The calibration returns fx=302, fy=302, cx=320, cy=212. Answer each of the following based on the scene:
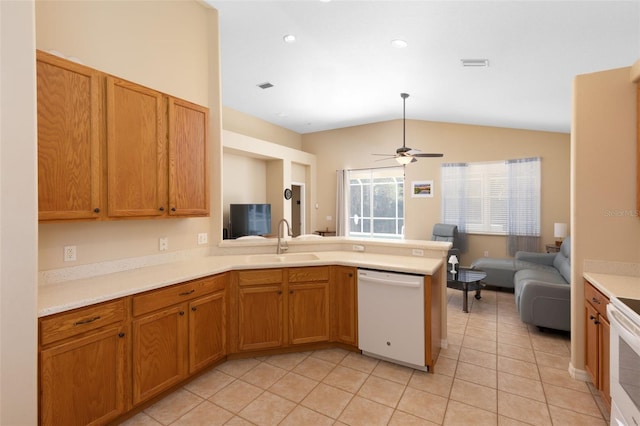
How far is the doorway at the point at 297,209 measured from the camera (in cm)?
793

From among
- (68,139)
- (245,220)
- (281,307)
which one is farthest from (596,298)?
(245,220)

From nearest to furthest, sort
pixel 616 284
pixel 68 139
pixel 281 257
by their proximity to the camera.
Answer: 1. pixel 68 139
2. pixel 616 284
3. pixel 281 257

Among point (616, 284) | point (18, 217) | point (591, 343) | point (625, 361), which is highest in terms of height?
point (18, 217)

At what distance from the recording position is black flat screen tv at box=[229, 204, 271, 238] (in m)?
6.07

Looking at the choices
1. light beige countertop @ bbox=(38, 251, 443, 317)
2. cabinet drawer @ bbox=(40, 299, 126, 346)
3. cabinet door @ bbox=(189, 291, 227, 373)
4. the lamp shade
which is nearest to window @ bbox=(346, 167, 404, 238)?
the lamp shade

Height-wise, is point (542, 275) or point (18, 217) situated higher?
point (18, 217)

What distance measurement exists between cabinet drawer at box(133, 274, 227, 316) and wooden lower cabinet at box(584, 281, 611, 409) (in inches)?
111

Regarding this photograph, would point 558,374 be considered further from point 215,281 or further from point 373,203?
point 373,203

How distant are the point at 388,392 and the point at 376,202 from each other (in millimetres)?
5736

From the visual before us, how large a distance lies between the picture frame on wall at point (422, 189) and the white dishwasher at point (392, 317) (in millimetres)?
4557

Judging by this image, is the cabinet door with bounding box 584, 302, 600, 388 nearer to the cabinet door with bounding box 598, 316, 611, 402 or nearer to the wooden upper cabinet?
the cabinet door with bounding box 598, 316, 611, 402

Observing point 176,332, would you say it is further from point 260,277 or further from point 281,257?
point 281,257

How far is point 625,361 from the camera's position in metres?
1.56

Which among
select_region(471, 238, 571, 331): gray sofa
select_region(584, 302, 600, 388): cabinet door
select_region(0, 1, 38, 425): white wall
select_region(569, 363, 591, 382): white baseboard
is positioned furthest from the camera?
select_region(471, 238, 571, 331): gray sofa
